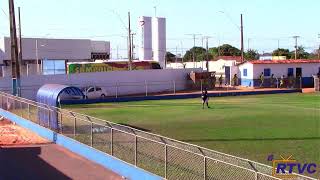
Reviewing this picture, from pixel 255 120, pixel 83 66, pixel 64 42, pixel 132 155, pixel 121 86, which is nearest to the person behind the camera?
pixel 132 155

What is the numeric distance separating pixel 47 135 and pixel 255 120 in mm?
11321

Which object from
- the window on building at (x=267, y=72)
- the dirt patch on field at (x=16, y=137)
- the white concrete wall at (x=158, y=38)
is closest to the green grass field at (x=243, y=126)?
the dirt patch on field at (x=16, y=137)

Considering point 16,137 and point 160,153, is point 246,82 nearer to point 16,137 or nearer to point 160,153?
point 16,137

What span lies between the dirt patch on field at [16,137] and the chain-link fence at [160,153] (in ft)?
21.8

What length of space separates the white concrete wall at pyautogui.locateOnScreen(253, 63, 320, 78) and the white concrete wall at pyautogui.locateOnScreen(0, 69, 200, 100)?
24.7 ft

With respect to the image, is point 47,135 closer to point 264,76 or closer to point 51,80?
point 51,80

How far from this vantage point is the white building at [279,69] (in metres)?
57.7

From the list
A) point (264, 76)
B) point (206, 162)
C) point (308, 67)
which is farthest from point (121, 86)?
point (206, 162)

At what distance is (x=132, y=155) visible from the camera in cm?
1426

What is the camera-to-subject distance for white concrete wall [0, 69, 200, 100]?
46656mm

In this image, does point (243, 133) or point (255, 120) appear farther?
point (255, 120)

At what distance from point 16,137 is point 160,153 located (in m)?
17.7

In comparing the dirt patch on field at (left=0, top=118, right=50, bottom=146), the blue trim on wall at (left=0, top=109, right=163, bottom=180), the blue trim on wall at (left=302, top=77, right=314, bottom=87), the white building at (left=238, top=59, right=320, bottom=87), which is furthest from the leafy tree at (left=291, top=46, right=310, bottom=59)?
the blue trim on wall at (left=0, top=109, right=163, bottom=180)

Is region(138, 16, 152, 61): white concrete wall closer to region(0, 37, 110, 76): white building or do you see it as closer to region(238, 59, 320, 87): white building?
region(0, 37, 110, 76): white building
